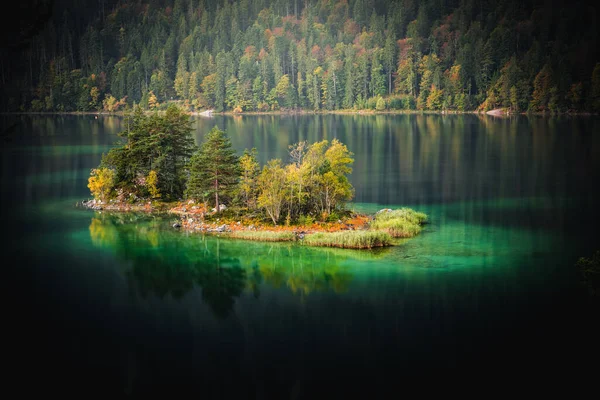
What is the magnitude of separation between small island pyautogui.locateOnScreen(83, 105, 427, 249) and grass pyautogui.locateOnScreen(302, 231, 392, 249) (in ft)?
0.22

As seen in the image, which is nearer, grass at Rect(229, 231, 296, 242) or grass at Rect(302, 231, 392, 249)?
grass at Rect(302, 231, 392, 249)

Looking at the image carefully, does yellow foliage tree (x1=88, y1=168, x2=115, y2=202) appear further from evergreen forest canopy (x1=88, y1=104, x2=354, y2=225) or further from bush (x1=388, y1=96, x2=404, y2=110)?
bush (x1=388, y1=96, x2=404, y2=110)

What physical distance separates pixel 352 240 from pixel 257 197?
32.8 ft

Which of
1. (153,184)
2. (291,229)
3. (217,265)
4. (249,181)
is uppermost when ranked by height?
(249,181)

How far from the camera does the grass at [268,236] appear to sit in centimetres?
4650

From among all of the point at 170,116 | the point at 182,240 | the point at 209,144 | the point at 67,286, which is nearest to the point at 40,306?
the point at 67,286

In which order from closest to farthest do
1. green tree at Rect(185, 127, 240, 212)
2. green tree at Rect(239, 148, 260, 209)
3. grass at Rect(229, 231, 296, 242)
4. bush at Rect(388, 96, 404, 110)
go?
grass at Rect(229, 231, 296, 242), green tree at Rect(239, 148, 260, 209), green tree at Rect(185, 127, 240, 212), bush at Rect(388, 96, 404, 110)

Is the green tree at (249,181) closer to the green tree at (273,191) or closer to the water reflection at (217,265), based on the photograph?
the green tree at (273,191)

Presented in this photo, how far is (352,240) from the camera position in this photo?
44.2 m

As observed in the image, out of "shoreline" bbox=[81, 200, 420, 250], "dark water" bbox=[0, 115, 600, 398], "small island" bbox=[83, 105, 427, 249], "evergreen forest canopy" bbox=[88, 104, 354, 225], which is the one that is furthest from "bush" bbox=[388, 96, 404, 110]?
"shoreline" bbox=[81, 200, 420, 250]

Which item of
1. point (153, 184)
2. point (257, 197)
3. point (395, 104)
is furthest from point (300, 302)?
point (395, 104)

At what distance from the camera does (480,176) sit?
73312 mm

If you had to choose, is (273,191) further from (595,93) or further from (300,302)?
(595,93)

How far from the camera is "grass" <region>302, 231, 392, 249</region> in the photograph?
145 ft
